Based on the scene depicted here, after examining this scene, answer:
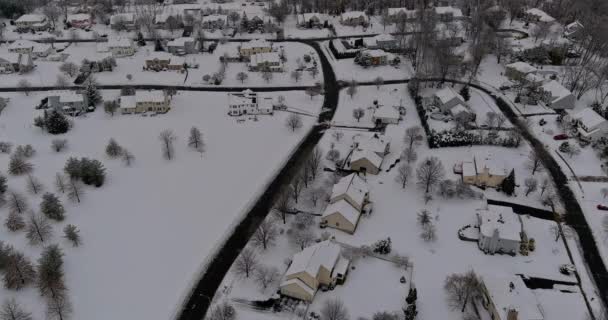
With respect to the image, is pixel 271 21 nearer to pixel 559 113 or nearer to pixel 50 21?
pixel 50 21

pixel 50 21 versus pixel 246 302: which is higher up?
pixel 50 21

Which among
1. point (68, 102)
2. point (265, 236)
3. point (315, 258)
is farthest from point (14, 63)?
point (315, 258)

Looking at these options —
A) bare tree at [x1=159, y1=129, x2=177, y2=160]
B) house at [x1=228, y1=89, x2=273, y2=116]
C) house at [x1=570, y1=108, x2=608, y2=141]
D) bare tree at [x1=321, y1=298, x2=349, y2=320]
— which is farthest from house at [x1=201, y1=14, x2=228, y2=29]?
bare tree at [x1=321, y1=298, x2=349, y2=320]

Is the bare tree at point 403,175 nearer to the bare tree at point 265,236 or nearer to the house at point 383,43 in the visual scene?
the bare tree at point 265,236

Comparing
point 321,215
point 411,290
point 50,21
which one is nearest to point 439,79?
point 321,215

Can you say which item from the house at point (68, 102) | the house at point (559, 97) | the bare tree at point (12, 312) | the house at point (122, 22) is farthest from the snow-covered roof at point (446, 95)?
the house at point (122, 22)

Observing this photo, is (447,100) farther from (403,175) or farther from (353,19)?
(353,19)
